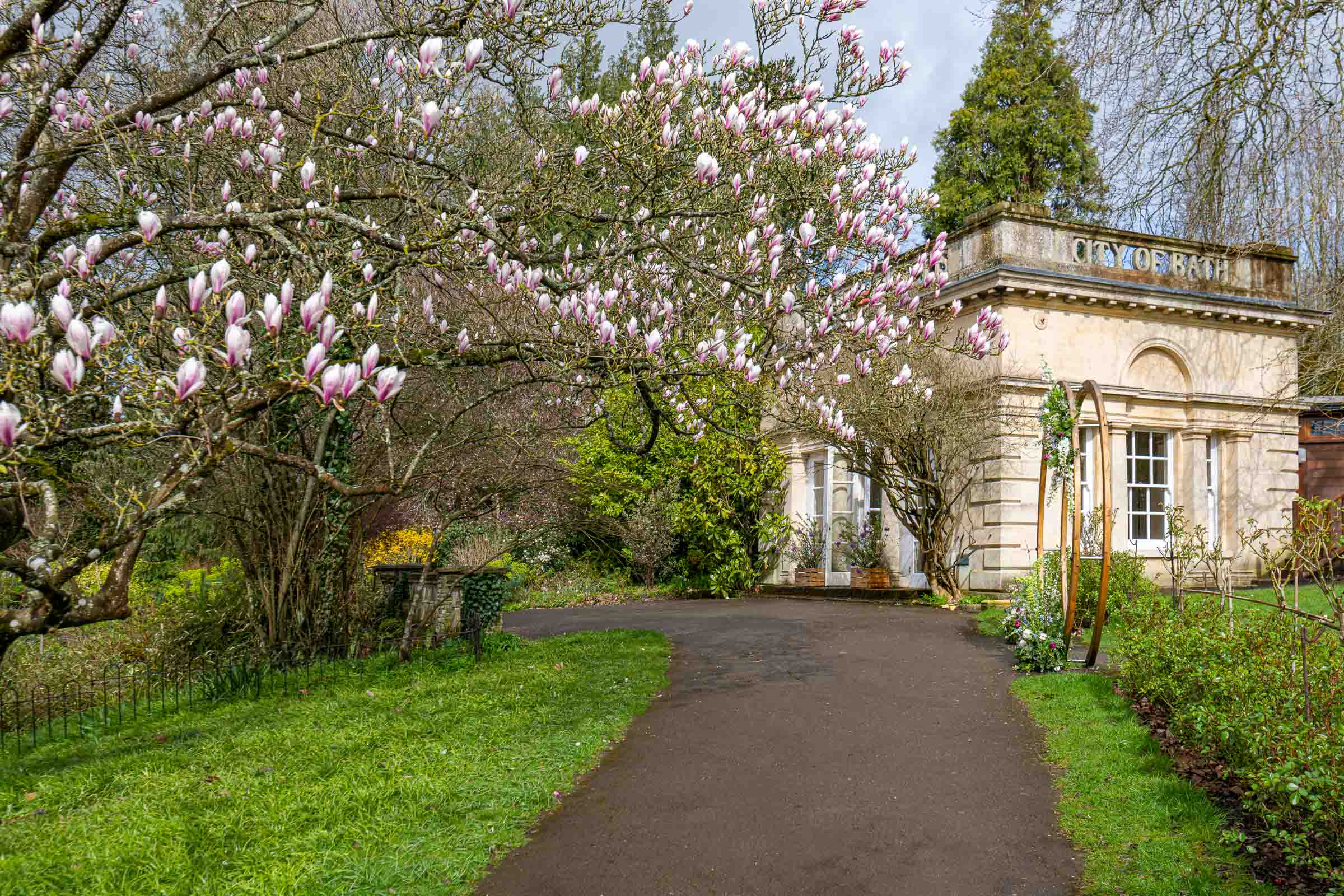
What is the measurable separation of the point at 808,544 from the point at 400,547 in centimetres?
790

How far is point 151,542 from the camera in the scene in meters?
12.5

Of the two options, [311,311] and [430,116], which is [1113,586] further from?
[311,311]

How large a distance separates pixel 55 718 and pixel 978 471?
Answer: 12211 millimetres

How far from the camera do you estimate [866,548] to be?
52.8 feet

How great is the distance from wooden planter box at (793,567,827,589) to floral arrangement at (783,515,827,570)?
75 millimetres

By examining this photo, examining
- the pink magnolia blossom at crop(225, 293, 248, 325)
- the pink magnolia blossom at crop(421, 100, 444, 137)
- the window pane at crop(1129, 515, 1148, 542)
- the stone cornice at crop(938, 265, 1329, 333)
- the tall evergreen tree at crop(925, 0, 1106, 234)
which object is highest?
the tall evergreen tree at crop(925, 0, 1106, 234)

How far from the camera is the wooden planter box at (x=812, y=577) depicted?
1703cm

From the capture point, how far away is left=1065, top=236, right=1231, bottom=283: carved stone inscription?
14.2m

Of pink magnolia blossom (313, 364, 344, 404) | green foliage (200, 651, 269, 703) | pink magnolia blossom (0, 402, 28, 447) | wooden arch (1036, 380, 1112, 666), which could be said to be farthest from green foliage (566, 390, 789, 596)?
pink magnolia blossom (0, 402, 28, 447)

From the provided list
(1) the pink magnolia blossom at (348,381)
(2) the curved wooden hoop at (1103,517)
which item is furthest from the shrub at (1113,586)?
(1) the pink magnolia blossom at (348,381)

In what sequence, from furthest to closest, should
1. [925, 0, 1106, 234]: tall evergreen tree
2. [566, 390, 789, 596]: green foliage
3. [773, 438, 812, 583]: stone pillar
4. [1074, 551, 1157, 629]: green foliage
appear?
[925, 0, 1106, 234]: tall evergreen tree, [773, 438, 812, 583]: stone pillar, [566, 390, 789, 596]: green foliage, [1074, 551, 1157, 629]: green foliage

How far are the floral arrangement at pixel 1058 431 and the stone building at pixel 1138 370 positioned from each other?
4.12 meters

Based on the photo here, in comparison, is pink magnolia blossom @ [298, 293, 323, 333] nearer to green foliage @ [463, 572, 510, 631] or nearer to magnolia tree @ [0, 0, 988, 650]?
magnolia tree @ [0, 0, 988, 650]

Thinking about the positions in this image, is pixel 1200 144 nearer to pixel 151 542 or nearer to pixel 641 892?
pixel 641 892
